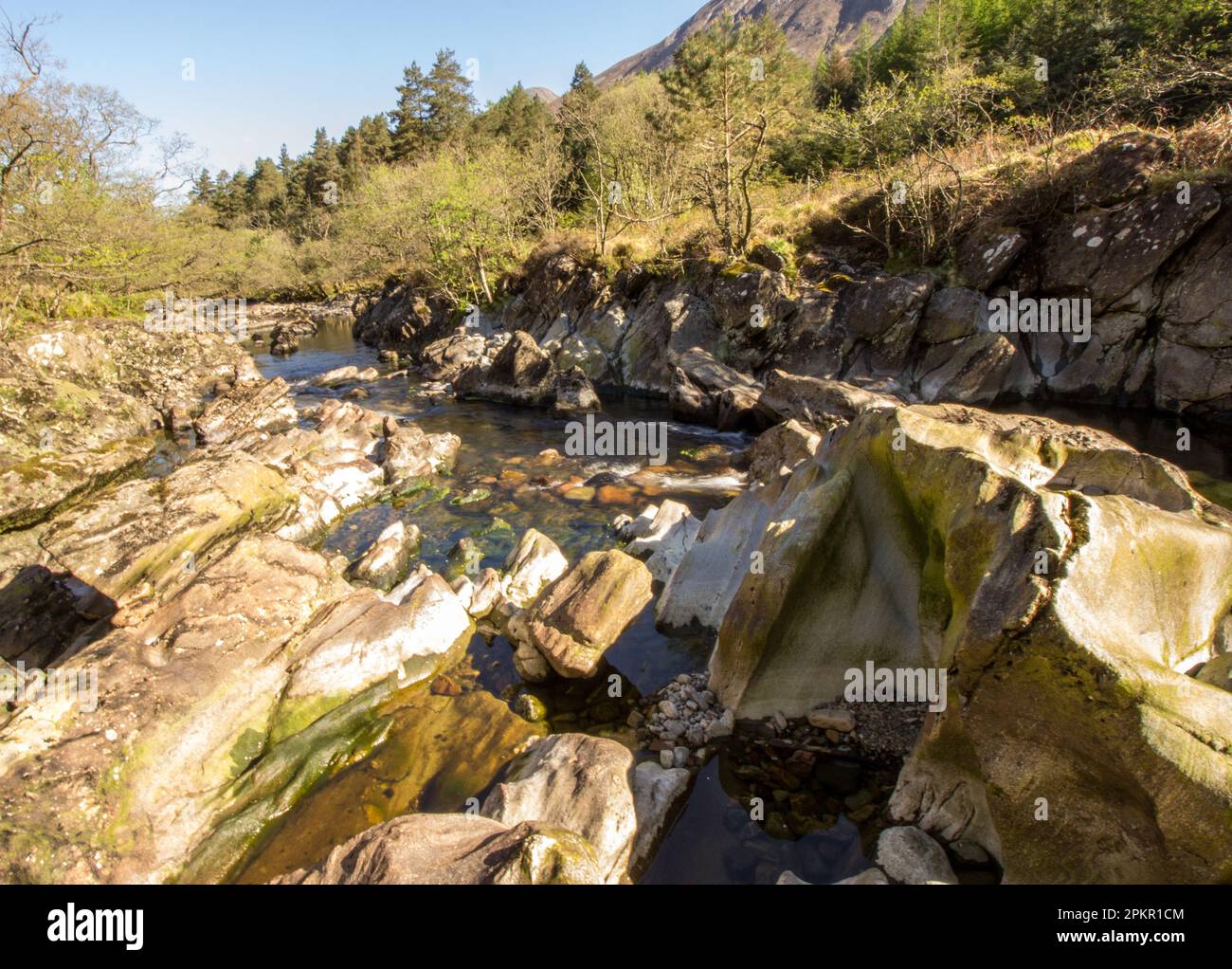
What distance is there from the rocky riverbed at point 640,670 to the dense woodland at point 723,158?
35.6 ft

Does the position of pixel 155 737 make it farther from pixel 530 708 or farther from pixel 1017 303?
pixel 1017 303

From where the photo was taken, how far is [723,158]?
25922mm

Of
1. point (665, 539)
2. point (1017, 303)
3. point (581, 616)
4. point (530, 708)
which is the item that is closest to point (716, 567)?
point (665, 539)

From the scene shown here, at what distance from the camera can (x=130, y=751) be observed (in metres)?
5.66

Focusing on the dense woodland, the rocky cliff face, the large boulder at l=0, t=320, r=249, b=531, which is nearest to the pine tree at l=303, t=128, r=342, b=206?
the dense woodland

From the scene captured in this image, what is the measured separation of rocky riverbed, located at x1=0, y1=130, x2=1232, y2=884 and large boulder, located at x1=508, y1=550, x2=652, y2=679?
4cm

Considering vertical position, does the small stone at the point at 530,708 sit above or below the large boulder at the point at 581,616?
Answer: below

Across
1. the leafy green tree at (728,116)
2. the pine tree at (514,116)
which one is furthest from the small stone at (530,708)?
the pine tree at (514,116)

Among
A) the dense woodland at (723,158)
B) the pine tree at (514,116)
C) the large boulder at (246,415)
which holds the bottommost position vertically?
the large boulder at (246,415)

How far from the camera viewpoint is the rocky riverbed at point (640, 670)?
14.1 feet

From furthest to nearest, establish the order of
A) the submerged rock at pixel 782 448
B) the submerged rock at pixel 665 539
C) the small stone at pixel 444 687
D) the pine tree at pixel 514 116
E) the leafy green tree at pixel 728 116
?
1. the pine tree at pixel 514 116
2. the leafy green tree at pixel 728 116
3. the submerged rock at pixel 782 448
4. the submerged rock at pixel 665 539
5. the small stone at pixel 444 687

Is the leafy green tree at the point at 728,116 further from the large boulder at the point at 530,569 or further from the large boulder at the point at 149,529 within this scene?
the large boulder at the point at 149,529

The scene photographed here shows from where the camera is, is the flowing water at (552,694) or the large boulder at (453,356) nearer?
the flowing water at (552,694)

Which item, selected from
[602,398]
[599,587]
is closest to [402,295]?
[602,398]
